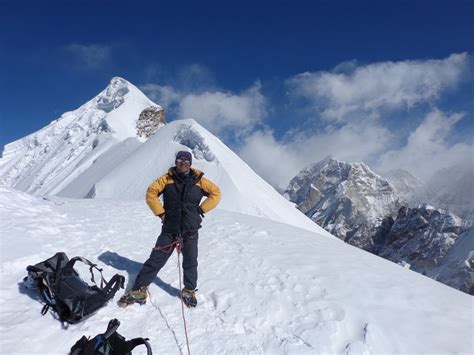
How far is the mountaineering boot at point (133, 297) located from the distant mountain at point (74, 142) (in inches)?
1561

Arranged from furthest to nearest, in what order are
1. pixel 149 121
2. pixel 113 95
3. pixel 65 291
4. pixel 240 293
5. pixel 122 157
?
pixel 113 95 < pixel 149 121 < pixel 122 157 < pixel 240 293 < pixel 65 291

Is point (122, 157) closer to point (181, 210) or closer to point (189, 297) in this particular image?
point (181, 210)

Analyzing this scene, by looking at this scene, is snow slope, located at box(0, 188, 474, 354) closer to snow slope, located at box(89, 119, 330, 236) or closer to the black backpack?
the black backpack

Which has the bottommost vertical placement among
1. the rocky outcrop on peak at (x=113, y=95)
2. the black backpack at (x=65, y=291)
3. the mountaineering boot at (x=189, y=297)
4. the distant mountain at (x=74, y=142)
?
the black backpack at (x=65, y=291)

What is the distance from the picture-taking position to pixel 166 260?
555 cm

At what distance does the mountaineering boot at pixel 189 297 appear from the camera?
5.30m

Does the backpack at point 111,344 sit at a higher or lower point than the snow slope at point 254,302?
lower

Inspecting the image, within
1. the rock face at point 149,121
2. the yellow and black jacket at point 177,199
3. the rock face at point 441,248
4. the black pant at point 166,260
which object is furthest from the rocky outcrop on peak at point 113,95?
the rock face at point 441,248

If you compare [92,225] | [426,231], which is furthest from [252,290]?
[426,231]

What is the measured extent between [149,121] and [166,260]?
53.5m

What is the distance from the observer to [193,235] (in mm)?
5668

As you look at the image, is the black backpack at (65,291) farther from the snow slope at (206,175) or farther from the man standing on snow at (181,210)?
the snow slope at (206,175)

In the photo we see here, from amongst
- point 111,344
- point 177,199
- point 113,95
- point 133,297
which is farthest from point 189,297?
point 113,95

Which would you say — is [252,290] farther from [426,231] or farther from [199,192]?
[426,231]
